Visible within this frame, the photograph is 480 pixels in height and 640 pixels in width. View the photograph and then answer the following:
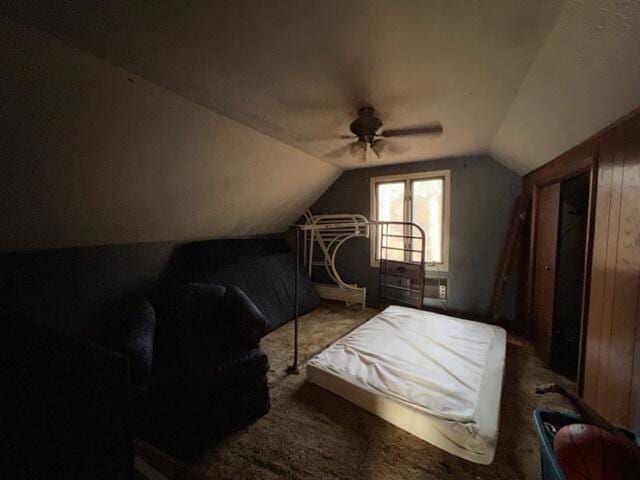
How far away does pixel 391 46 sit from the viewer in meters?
1.31

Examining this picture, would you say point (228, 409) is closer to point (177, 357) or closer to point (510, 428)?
point (177, 357)

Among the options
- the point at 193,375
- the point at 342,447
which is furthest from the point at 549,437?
the point at 193,375

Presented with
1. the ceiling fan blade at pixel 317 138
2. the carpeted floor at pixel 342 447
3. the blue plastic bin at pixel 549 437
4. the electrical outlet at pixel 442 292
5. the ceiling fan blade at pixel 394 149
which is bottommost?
the carpeted floor at pixel 342 447

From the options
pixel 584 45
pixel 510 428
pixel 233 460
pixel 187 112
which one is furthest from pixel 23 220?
pixel 510 428

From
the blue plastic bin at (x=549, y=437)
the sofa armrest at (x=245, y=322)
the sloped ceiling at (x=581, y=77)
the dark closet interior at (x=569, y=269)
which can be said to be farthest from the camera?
the dark closet interior at (x=569, y=269)

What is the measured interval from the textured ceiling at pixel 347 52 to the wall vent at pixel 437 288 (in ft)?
6.67

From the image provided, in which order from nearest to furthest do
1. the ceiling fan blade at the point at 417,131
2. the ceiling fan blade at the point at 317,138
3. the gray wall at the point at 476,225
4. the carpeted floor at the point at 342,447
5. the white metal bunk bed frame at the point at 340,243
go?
the carpeted floor at the point at 342,447, the ceiling fan blade at the point at 417,131, the ceiling fan blade at the point at 317,138, the gray wall at the point at 476,225, the white metal bunk bed frame at the point at 340,243

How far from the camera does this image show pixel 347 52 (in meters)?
1.36

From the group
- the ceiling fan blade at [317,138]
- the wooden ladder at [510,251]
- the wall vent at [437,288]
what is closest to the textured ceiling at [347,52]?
the ceiling fan blade at [317,138]

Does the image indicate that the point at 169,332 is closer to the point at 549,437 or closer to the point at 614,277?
the point at 549,437

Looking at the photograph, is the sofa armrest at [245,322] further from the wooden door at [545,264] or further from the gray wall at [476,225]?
the gray wall at [476,225]

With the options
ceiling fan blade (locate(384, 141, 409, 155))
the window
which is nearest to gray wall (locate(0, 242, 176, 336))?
ceiling fan blade (locate(384, 141, 409, 155))

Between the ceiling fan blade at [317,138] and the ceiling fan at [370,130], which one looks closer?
the ceiling fan at [370,130]

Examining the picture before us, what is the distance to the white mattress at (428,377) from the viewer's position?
141 centimetres
